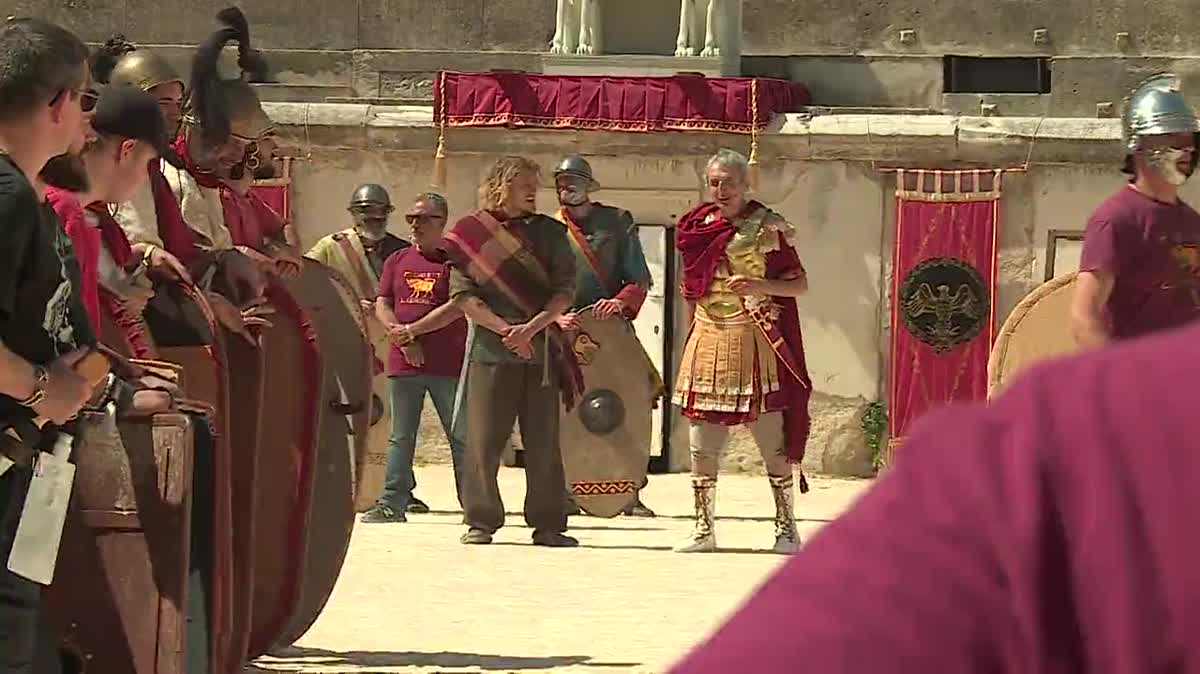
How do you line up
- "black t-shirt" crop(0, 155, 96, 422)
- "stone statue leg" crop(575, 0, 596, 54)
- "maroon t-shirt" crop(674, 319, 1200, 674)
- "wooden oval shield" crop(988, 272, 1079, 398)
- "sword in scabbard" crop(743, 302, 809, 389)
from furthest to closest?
"stone statue leg" crop(575, 0, 596, 54)
"sword in scabbard" crop(743, 302, 809, 389)
"wooden oval shield" crop(988, 272, 1079, 398)
"black t-shirt" crop(0, 155, 96, 422)
"maroon t-shirt" crop(674, 319, 1200, 674)

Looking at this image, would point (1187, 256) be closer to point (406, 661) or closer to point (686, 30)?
point (406, 661)

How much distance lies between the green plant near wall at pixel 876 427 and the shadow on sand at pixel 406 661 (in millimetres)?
7645

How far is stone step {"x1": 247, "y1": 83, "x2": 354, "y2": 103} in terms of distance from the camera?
611 inches

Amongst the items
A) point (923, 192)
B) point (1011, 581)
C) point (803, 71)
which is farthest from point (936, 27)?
point (1011, 581)

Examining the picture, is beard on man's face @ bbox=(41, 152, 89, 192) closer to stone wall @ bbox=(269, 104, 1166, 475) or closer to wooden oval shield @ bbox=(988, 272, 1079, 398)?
wooden oval shield @ bbox=(988, 272, 1079, 398)

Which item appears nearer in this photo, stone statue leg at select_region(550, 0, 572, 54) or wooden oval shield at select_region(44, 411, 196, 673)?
wooden oval shield at select_region(44, 411, 196, 673)

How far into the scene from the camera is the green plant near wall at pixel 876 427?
539 inches

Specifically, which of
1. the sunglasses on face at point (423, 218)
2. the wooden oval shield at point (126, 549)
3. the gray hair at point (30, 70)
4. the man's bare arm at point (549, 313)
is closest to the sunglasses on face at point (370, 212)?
the sunglasses on face at point (423, 218)

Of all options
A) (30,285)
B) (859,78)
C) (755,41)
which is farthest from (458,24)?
(30,285)

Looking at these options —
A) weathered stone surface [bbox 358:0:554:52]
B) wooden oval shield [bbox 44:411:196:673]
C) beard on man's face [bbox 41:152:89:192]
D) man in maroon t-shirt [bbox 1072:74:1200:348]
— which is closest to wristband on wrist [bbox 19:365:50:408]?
wooden oval shield [bbox 44:411:196:673]

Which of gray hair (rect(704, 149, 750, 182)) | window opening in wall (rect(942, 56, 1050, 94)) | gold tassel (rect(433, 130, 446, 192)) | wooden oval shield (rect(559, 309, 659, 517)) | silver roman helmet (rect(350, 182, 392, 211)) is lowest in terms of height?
wooden oval shield (rect(559, 309, 659, 517))

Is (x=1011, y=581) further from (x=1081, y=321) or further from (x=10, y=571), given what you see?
(x=1081, y=321)

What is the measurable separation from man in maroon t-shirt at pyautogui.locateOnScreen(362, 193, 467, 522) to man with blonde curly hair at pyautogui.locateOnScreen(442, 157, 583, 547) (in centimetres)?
61

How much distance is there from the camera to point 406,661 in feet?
19.9
